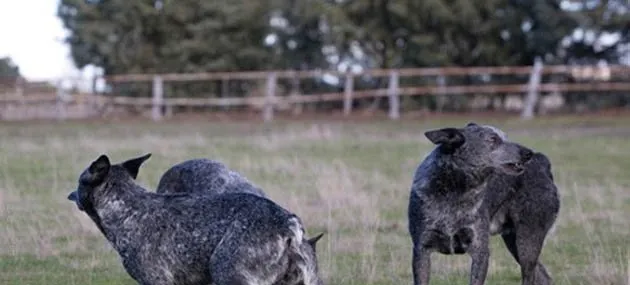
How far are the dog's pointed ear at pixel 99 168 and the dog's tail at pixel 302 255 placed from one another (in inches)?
56.5

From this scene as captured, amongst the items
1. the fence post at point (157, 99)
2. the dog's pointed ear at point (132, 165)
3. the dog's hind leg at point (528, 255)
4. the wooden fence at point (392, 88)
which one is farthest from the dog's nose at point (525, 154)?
the fence post at point (157, 99)

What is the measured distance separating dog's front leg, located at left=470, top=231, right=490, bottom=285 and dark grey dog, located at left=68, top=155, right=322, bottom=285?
2.00 m

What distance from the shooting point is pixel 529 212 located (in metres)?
10.3

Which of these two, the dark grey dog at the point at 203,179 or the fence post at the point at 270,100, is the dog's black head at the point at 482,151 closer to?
the dark grey dog at the point at 203,179

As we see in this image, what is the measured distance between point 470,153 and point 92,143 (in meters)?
17.3

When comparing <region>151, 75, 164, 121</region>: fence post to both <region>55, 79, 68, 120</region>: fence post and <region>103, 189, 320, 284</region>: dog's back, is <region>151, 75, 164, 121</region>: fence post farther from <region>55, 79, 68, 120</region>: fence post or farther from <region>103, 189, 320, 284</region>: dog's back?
<region>103, 189, 320, 284</region>: dog's back

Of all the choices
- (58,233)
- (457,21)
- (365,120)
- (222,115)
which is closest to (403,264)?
(58,233)

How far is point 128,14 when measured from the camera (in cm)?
5044

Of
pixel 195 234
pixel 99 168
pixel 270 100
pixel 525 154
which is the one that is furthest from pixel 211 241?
pixel 270 100

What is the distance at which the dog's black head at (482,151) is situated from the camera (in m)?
9.57

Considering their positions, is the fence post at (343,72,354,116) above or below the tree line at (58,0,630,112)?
below

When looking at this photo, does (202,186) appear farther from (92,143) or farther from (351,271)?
(92,143)

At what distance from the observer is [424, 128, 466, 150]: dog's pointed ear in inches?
373

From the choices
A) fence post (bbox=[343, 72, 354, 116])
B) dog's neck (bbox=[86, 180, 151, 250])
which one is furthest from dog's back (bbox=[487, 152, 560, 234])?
fence post (bbox=[343, 72, 354, 116])
